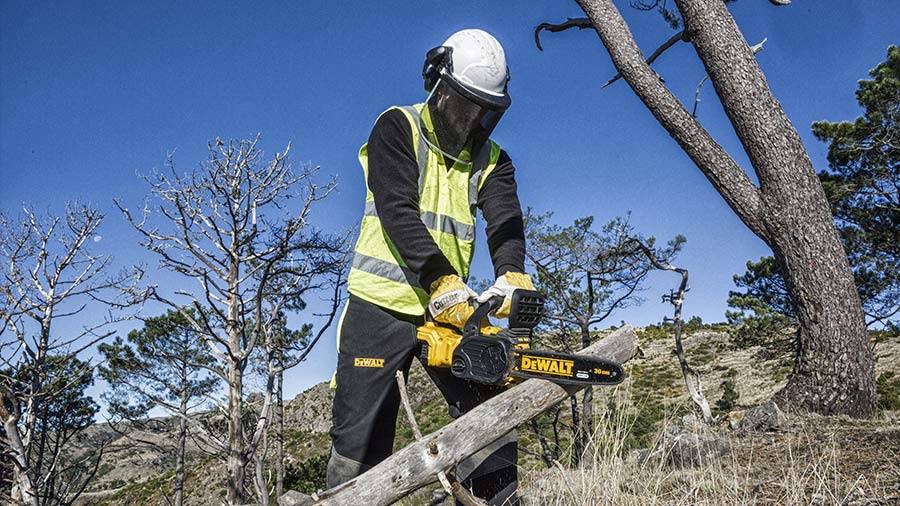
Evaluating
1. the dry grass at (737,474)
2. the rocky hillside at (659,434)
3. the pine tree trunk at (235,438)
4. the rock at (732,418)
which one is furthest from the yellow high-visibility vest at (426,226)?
the pine tree trunk at (235,438)

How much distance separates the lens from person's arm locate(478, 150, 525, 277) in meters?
2.88

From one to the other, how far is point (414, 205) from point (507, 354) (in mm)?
749

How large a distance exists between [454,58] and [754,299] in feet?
42.1

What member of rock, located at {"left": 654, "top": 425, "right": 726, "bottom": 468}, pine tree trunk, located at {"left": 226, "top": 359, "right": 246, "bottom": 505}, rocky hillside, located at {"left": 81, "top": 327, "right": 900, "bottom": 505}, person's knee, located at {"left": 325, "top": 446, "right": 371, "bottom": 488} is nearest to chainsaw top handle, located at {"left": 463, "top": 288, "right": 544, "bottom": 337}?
rocky hillside, located at {"left": 81, "top": 327, "right": 900, "bottom": 505}

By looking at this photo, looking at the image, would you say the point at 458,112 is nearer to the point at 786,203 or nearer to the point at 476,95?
the point at 476,95

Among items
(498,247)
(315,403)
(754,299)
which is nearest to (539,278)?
(754,299)

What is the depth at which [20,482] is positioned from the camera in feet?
38.1

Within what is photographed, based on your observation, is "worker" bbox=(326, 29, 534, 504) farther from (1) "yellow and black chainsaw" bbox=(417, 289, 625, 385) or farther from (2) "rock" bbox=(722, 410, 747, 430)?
(2) "rock" bbox=(722, 410, 747, 430)

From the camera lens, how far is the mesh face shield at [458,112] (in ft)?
8.91

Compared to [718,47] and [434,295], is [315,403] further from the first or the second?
[434,295]

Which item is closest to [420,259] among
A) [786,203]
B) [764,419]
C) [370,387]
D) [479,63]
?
[370,387]

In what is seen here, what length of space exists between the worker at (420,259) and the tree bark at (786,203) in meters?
5.24

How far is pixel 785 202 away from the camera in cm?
697

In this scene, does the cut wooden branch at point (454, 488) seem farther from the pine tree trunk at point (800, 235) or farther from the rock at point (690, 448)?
the pine tree trunk at point (800, 235)
